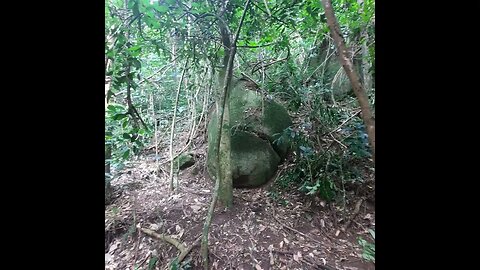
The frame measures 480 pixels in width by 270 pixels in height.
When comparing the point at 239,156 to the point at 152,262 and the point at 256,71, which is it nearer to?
the point at 256,71

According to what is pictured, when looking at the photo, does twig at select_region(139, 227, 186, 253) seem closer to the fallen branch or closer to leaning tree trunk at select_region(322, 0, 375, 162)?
the fallen branch

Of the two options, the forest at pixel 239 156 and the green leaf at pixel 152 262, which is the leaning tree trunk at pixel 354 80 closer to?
the forest at pixel 239 156

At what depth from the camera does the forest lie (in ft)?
9.07

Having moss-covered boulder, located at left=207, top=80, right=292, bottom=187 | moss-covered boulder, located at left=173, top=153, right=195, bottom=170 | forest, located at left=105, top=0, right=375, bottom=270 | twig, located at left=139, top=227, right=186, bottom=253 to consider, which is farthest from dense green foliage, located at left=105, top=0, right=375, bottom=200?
twig, located at left=139, top=227, right=186, bottom=253

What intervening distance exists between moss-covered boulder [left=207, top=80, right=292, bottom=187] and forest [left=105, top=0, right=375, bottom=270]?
0.7 inches

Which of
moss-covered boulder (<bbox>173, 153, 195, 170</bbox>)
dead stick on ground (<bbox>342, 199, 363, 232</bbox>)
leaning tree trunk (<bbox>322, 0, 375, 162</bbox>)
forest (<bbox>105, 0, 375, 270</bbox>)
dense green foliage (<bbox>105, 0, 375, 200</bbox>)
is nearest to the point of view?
leaning tree trunk (<bbox>322, 0, 375, 162</bbox>)

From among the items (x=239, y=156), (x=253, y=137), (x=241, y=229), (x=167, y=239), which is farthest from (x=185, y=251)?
(x=253, y=137)

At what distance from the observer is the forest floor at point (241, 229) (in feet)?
9.79

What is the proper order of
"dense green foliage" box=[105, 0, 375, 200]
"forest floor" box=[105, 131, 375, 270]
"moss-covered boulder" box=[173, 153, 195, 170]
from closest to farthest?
"dense green foliage" box=[105, 0, 375, 200], "forest floor" box=[105, 131, 375, 270], "moss-covered boulder" box=[173, 153, 195, 170]

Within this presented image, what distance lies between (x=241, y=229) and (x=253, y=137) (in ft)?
5.13
